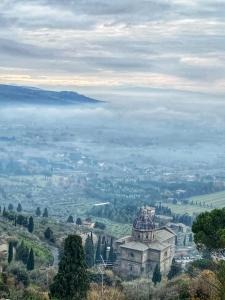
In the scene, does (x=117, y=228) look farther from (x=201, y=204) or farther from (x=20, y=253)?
(x=20, y=253)

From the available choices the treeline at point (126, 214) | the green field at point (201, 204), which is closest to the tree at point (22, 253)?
the treeline at point (126, 214)

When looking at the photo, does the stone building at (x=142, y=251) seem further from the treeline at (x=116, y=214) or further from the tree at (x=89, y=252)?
the treeline at (x=116, y=214)

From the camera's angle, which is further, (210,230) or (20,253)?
(20,253)

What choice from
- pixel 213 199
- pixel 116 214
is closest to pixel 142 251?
pixel 116 214

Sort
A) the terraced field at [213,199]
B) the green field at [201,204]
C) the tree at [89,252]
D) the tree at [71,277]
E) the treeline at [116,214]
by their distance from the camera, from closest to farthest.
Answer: the tree at [71,277] → the tree at [89,252] → the treeline at [116,214] → the green field at [201,204] → the terraced field at [213,199]

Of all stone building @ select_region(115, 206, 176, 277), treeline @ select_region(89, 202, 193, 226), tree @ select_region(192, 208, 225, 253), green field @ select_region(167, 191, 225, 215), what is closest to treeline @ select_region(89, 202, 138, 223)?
treeline @ select_region(89, 202, 193, 226)

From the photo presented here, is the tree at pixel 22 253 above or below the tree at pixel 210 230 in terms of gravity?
below

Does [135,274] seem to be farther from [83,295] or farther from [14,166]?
[14,166]
